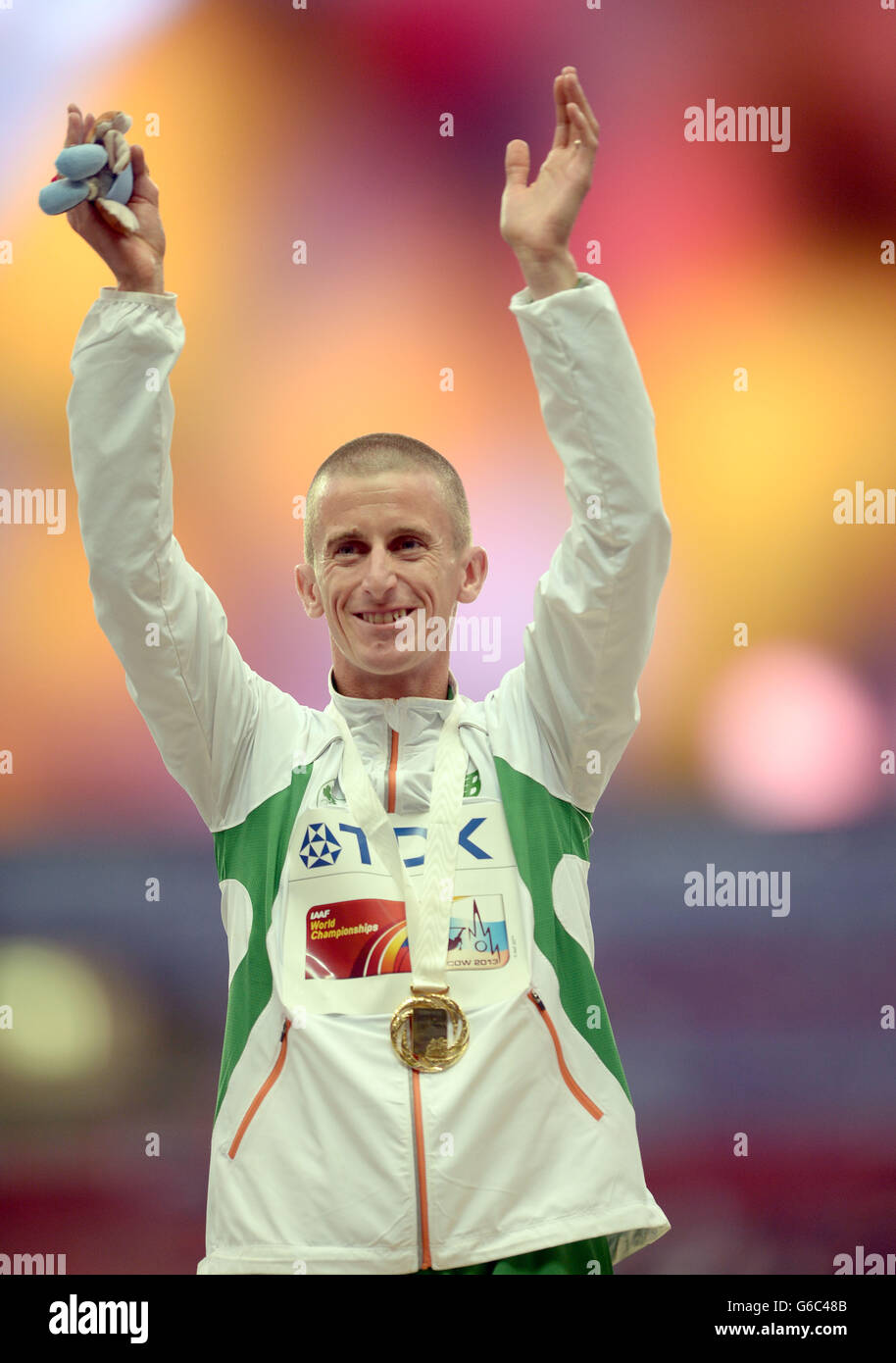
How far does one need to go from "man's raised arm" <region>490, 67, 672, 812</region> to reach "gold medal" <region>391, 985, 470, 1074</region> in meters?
0.50

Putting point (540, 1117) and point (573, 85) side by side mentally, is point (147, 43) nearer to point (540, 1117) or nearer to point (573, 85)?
point (573, 85)

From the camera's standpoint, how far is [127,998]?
12.0ft

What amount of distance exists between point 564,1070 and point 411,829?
1.43ft

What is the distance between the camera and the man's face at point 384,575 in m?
2.38

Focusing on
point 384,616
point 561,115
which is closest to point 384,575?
point 384,616

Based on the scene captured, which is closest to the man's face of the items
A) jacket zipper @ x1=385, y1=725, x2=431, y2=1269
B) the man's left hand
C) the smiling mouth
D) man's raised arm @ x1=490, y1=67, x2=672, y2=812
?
the smiling mouth

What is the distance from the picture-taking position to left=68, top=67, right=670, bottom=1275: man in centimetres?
208

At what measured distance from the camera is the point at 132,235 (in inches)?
86.9

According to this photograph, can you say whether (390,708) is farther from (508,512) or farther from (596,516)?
(508,512)

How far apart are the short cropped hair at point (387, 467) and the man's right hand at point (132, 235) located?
0.44 metres

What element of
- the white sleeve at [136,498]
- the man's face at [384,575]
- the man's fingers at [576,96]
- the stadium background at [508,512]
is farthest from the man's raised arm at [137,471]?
the stadium background at [508,512]

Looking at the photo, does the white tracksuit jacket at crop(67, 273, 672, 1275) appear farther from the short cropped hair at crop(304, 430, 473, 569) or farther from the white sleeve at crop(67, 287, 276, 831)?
the short cropped hair at crop(304, 430, 473, 569)

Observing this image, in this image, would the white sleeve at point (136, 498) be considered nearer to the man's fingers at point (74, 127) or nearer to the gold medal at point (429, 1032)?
the man's fingers at point (74, 127)

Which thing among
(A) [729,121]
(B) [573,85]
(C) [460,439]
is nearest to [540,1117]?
(B) [573,85]
